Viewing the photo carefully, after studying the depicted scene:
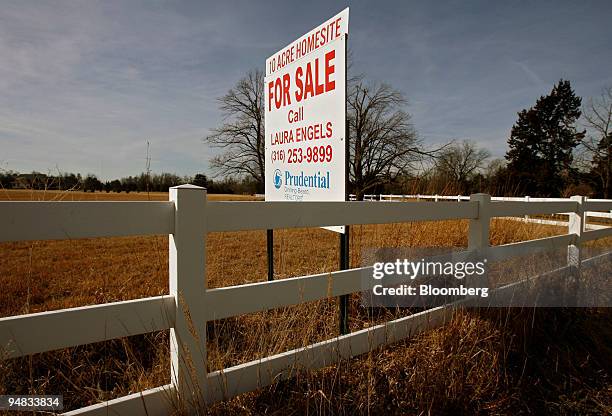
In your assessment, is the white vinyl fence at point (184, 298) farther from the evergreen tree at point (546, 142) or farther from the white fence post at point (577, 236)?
the evergreen tree at point (546, 142)

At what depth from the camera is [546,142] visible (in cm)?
3944

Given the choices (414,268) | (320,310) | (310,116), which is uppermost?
(310,116)

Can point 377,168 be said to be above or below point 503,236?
above

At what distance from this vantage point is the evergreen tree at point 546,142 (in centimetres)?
3612

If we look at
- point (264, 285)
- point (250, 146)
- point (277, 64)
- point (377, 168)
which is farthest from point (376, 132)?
point (264, 285)

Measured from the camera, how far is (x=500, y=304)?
3.48 metres

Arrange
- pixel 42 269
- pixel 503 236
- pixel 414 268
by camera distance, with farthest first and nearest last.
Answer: pixel 503 236, pixel 42 269, pixel 414 268

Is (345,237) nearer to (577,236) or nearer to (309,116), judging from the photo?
(309,116)

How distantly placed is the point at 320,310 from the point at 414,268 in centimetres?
115

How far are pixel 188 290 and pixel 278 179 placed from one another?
8.12 feet

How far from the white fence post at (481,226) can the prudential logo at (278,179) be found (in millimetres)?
2073

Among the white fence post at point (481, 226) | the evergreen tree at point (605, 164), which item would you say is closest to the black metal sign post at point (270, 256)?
the white fence post at point (481, 226)

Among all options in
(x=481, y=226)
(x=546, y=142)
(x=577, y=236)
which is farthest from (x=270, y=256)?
(x=546, y=142)

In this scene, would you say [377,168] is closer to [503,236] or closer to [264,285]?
[503,236]
